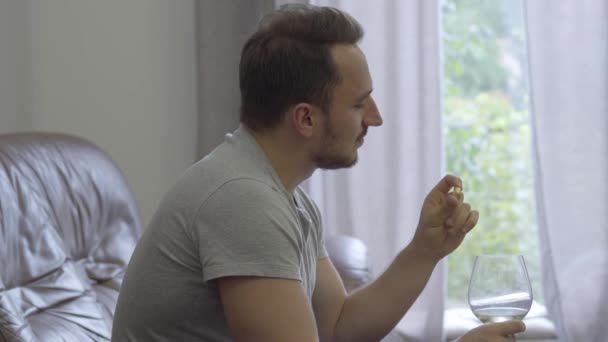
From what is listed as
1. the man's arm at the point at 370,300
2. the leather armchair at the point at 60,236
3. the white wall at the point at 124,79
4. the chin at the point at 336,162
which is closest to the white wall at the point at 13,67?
the white wall at the point at 124,79

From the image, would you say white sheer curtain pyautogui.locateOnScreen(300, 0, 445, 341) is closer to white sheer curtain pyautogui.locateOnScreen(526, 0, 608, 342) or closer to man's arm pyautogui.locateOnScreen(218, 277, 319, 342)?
white sheer curtain pyautogui.locateOnScreen(526, 0, 608, 342)

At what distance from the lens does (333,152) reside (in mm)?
1460

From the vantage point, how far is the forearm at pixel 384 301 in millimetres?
1597

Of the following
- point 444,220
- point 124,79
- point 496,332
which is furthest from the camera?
point 124,79

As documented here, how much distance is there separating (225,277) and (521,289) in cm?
42

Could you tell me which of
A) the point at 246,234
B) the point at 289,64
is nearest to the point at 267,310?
the point at 246,234

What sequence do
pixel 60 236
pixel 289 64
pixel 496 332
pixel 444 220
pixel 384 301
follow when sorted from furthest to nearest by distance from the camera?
pixel 60 236 → pixel 384 301 → pixel 444 220 → pixel 289 64 → pixel 496 332

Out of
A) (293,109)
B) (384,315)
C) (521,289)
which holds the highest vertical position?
(293,109)

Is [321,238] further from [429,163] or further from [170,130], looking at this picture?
[170,130]

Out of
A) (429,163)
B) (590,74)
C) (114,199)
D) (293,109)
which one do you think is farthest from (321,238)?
(590,74)

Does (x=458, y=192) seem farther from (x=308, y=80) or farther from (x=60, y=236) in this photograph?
(x=60, y=236)

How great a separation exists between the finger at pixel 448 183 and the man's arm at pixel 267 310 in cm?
38

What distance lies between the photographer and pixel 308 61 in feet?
4.64

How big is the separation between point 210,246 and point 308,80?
33cm
